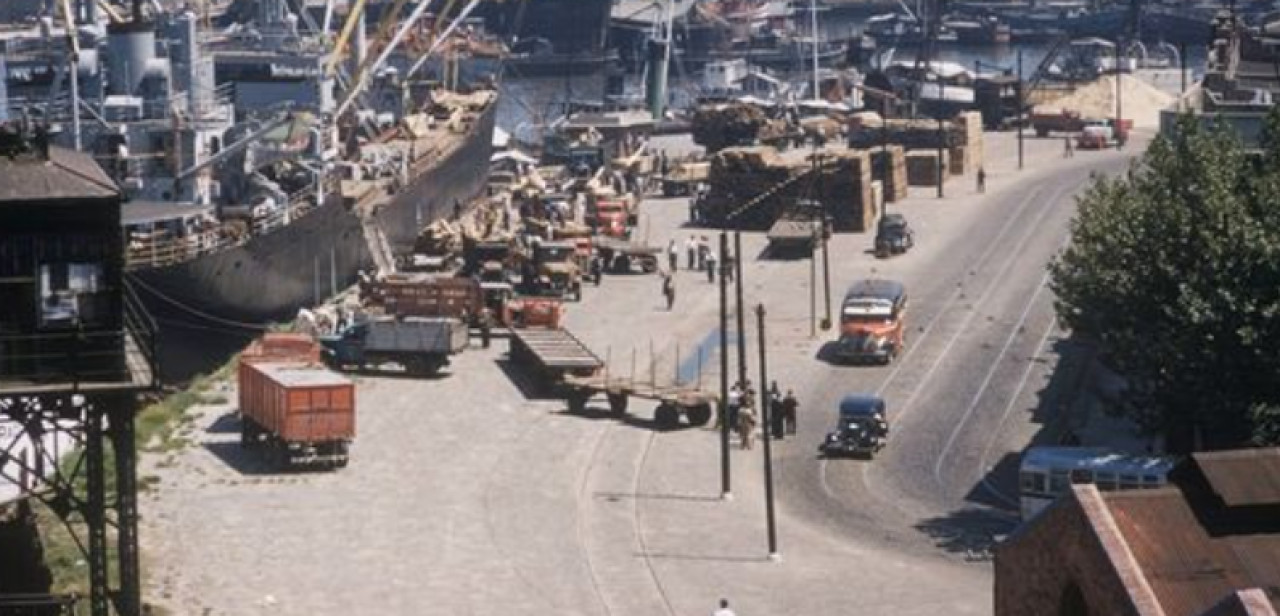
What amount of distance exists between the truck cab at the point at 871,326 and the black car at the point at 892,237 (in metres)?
14.3

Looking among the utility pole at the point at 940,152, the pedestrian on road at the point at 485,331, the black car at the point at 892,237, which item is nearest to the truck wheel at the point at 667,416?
the pedestrian on road at the point at 485,331

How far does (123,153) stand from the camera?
7425 centimetres

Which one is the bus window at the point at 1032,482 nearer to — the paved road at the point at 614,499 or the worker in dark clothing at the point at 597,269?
the paved road at the point at 614,499

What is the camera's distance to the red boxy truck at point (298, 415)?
55.6 meters

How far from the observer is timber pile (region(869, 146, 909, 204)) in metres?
99.0

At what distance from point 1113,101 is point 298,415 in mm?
83211

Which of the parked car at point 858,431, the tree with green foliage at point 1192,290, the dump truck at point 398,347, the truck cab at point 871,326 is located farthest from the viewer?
Answer: the truck cab at point 871,326

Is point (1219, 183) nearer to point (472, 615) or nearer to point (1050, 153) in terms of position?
point (472, 615)

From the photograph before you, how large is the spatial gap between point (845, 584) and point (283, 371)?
16.0m

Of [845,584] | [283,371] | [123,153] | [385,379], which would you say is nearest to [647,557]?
[845,584]

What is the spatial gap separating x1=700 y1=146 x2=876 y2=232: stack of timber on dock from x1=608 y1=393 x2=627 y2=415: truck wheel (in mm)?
28791

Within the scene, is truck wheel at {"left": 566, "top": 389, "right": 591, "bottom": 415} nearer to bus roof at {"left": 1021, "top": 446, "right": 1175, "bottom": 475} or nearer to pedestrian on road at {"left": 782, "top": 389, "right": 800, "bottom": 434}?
pedestrian on road at {"left": 782, "top": 389, "right": 800, "bottom": 434}

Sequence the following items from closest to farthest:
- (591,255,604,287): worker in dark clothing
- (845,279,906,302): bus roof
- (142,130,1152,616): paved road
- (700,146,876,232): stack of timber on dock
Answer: (142,130,1152,616): paved road, (845,279,906,302): bus roof, (591,255,604,287): worker in dark clothing, (700,146,876,232): stack of timber on dock

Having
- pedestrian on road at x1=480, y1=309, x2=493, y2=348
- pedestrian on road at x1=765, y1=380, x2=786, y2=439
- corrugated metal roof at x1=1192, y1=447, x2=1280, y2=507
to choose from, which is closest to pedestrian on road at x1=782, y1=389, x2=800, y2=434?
pedestrian on road at x1=765, y1=380, x2=786, y2=439
